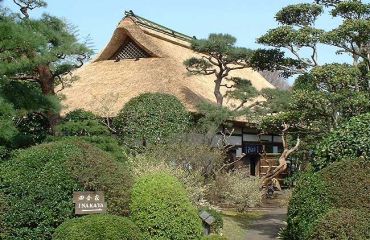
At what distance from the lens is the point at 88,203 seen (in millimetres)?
8117

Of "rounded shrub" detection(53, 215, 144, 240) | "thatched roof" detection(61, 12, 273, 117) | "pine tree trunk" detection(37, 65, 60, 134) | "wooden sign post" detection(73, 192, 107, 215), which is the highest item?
"thatched roof" detection(61, 12, 273, 117)

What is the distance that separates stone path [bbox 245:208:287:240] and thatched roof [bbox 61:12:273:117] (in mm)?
4769

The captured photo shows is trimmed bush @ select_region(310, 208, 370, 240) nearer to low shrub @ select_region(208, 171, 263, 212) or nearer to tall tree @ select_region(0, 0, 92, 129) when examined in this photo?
tall tree @ select_region(0, 0, 92, 129)

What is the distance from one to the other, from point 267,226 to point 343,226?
7.52m

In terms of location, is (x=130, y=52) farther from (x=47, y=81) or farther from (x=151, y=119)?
(x=47, y=81)

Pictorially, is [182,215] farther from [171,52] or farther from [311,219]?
[171,52]

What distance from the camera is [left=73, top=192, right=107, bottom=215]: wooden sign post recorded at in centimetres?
809

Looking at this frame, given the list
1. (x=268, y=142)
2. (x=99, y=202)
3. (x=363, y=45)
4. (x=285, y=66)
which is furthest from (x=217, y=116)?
(x=99, y=202)

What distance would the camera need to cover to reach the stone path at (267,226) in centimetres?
1245

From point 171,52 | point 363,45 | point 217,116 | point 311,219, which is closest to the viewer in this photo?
point 311,219

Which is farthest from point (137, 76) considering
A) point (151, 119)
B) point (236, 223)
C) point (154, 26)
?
point (236, 223)

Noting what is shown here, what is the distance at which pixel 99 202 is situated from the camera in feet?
27.0

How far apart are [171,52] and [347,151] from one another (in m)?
16.0

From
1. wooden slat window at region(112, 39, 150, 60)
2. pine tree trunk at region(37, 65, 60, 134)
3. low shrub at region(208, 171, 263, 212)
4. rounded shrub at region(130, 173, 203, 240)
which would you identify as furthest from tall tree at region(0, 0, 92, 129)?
wooden slat window at region(112, 39, 150, 60)
